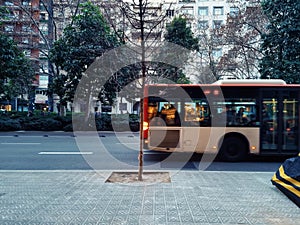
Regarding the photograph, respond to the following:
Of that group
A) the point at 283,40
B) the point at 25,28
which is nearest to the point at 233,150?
the point at 283,40

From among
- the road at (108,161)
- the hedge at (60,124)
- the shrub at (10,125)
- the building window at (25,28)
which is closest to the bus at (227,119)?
the road at (108,161)

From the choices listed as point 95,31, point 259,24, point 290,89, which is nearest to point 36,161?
point 290,89

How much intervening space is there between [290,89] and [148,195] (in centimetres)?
654

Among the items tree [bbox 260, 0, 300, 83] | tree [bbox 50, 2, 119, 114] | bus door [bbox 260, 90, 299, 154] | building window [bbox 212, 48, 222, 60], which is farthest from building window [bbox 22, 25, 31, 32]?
bus door [bbox 260, 90, 299, 154]

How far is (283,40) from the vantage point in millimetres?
16594

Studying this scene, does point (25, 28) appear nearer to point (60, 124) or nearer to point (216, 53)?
point (60, 124)

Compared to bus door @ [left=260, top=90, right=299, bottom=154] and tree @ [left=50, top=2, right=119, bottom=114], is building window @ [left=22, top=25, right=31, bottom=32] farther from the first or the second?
bus door @ [left=260, top=90, right=299, bottom=154]

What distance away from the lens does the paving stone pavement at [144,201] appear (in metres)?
4.31

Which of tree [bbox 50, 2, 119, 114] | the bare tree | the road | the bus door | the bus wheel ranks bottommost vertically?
the road

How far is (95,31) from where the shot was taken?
17.4 meters

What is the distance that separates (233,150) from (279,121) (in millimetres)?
1758

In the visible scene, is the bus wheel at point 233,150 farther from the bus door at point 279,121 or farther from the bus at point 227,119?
the bus door at point 279,121

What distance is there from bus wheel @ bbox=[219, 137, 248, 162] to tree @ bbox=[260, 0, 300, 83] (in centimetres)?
848

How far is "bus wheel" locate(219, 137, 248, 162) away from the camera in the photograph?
953cm
